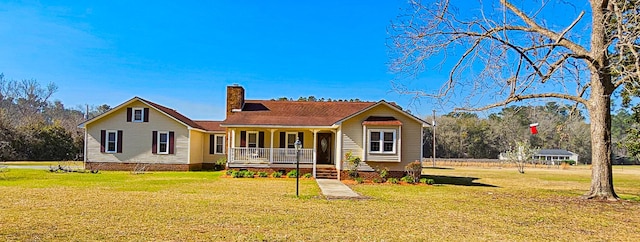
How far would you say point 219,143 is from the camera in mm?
30516

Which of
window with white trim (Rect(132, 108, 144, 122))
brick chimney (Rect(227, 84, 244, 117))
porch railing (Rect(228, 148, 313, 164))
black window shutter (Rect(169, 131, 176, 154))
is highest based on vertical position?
brick chimney (Rect(227, 84, 244, 117))

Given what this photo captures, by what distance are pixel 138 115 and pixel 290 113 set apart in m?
9.13

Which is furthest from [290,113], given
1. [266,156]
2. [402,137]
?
[402,137]

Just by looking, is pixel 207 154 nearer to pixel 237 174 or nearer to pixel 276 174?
pixel 237 174

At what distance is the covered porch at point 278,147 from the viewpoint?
2283cm

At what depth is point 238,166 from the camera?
2281 cm

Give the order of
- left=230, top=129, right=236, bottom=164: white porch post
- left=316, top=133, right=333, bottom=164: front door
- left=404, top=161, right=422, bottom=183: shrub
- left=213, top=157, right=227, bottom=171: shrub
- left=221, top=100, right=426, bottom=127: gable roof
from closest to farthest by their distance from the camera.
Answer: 1. left=404, top=161, right=422, bottom=183: shrub
2. left=230, top=129, right=236, bottom=164: white porch post
3. left=221, top=100, right=426, bottom=127: gable roof
4. left=316, top=133, right=333, bottom=164: front door
5. left=213, top=157, right=227, bottom=171: shrub

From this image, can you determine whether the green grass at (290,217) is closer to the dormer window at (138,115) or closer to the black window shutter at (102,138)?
the black window shutter at (102,138)

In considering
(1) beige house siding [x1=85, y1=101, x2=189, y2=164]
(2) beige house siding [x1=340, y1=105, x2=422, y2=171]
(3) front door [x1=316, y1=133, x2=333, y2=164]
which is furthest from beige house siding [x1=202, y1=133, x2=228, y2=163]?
(2) beige house siding [x1=340, y1=105, x2=422, y2=171]

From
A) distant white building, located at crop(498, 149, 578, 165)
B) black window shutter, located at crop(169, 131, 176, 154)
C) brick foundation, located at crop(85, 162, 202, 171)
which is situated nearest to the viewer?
brick foundation, located at crop(85, 162, 202, 171)

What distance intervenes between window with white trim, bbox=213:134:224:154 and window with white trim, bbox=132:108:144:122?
563 cm

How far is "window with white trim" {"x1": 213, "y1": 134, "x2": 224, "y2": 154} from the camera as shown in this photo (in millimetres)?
30375

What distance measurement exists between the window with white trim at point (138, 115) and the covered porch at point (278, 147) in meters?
5.50

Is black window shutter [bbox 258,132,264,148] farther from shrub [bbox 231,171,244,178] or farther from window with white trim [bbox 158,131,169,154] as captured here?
window with white trim [bbox 158,131,169,154]
